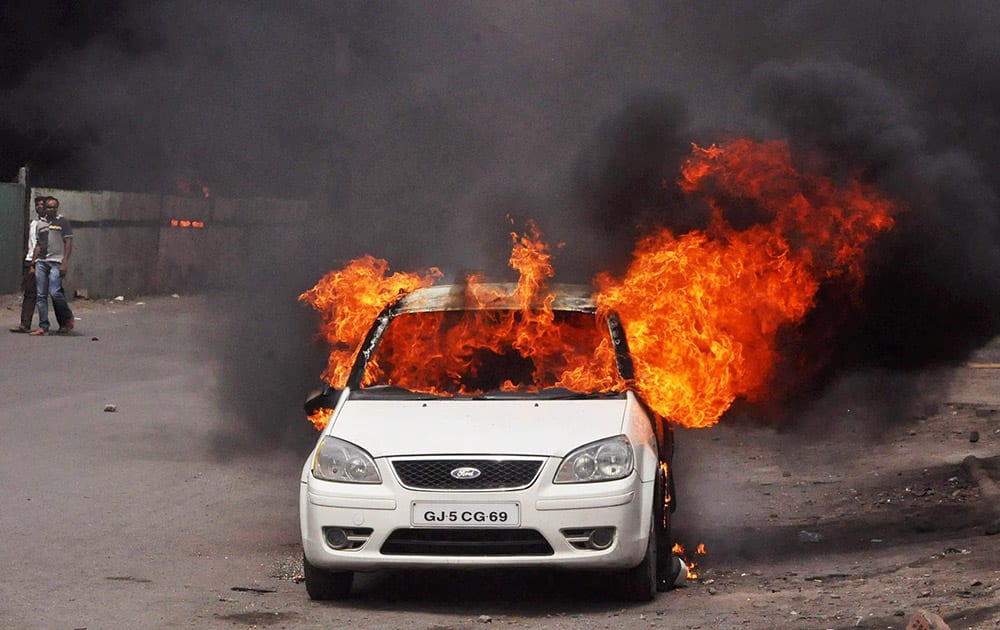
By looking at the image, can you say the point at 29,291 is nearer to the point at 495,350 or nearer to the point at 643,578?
the point at 495,350

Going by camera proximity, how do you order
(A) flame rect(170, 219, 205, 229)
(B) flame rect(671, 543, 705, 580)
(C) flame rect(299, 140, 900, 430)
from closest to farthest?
(B) flame rect(671, 543, 705, 580) → (C) flame rect(299, 140, 900, 430) → (A) flame rect(170, 219, 205, 229)

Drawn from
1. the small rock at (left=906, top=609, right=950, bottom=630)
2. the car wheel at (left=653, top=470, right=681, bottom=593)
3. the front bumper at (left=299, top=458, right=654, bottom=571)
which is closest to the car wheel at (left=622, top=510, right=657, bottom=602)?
the front bumper at (left=299, top=458, right=654, bottom=571)

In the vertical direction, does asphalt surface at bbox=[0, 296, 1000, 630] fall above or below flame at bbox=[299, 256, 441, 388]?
below

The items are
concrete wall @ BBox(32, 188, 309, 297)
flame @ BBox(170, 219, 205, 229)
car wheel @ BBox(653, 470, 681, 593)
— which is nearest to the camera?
car wheel @ BBox(653, 470, 681, 593)

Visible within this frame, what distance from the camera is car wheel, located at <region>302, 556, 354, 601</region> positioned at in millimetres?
7324

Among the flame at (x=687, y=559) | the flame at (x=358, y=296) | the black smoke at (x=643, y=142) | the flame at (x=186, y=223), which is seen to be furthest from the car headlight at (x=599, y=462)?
the flame at (x=186, y=223)

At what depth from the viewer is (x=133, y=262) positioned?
28.8 meters

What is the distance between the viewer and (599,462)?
23.5 feet

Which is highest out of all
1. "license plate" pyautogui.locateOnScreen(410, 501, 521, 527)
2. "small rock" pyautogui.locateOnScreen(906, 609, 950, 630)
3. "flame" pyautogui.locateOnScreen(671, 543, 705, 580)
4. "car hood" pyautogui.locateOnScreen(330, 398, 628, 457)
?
"car hood" pyautogui.locateOnScreen(330, 398, 628, 457)

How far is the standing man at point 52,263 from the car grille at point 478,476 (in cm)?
1456

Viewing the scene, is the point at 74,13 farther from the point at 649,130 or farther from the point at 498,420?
the point at 498,420

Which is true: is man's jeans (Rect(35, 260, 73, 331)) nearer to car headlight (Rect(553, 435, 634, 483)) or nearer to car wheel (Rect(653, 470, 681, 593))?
car wheel (Rect(653, 470, 681, 593))

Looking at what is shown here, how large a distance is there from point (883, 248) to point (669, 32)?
12.8 feet

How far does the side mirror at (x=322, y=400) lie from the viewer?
816 cm
